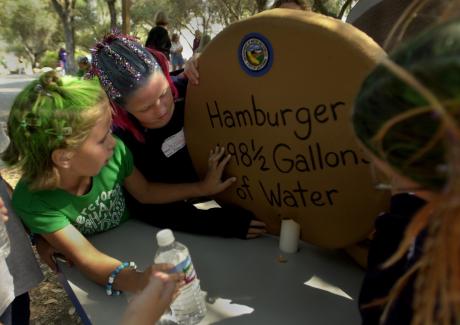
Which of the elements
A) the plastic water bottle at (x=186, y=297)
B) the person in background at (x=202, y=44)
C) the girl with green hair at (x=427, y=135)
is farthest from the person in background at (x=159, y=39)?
the girl with green hair at (x=427, y=135)

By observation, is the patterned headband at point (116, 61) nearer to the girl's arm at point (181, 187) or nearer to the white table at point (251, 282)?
the girl's arm at point (181, 187)

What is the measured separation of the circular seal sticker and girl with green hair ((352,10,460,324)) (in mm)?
652

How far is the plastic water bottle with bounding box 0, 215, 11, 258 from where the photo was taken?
1145mm

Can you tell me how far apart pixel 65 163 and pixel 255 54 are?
66 cm

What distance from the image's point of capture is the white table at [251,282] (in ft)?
3.60

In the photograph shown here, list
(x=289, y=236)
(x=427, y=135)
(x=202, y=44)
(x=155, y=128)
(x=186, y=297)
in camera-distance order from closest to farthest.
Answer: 1. (x=427, y=135)
2. (x=186, y=297)
3. (x=289, y=236)
4. (x=155, y=128)
5. (x=202, y=44)

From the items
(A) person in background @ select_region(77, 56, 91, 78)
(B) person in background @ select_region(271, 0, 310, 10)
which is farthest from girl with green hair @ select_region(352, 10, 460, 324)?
(B) person in background @ select_region(271, 0, 310, 10)

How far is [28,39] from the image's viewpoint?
29469mm

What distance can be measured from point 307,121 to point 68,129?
0.68 meters

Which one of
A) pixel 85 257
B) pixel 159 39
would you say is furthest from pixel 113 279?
pixel 159 39

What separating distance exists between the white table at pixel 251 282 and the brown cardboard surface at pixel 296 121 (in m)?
0.11

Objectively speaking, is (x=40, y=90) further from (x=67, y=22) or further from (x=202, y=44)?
(x=67, y=22)

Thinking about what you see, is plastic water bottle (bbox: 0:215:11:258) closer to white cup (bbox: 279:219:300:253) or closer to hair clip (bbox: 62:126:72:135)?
hair clip (bbox: 62:126:72:135)

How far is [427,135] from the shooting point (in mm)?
415
